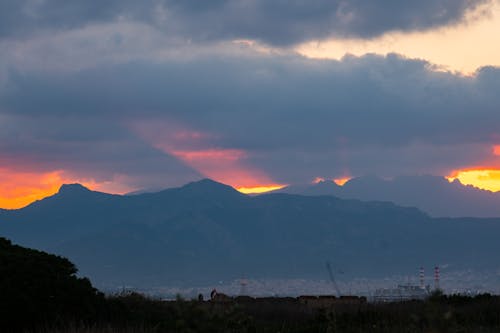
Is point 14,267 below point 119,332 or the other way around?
the other way around

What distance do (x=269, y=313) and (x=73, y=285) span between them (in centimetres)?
1176

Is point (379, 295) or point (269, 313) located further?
point (379, 295)

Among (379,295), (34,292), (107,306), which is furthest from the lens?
(379,295)

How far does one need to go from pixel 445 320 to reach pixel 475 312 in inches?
428

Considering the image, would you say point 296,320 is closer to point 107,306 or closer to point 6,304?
point 107,306

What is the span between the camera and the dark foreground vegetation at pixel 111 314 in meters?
21.7

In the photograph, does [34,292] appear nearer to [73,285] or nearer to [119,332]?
[73,285]

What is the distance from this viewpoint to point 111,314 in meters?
24.8

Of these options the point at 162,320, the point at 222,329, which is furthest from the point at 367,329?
the point at 162,320

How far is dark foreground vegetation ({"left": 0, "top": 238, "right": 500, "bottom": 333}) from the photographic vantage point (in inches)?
855

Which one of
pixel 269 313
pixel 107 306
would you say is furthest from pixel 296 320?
pixel 107 306

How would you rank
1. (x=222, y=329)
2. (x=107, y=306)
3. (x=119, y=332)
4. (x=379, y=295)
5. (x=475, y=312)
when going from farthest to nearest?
(x=379, y=295)
(x=475, y=312)
(x=107, y=306)
(x=222, y=329)
(x=119, y=332)

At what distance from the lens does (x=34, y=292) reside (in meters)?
23.5

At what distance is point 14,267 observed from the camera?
24.3 meters
